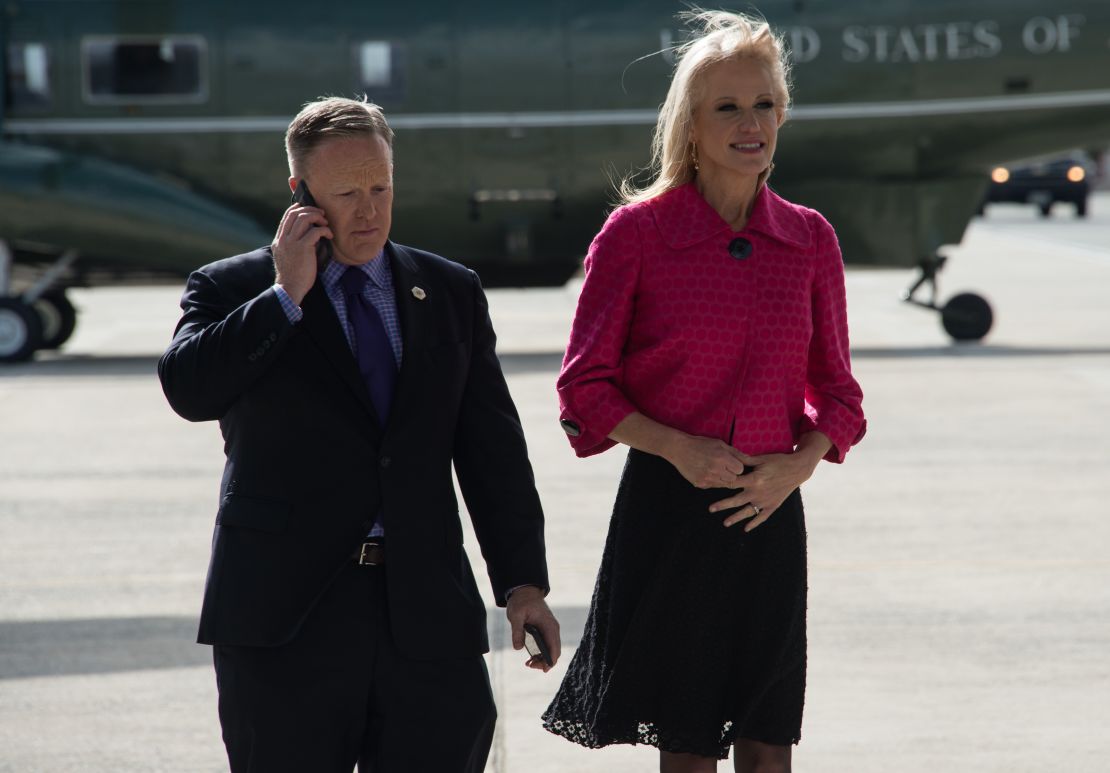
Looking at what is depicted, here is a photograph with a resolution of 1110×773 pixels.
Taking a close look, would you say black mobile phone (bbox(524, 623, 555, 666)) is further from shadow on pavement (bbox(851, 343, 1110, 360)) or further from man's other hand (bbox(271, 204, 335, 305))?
shadow on pavement (bbox(851, 343, 1110, 360))

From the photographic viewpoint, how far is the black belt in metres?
2.90

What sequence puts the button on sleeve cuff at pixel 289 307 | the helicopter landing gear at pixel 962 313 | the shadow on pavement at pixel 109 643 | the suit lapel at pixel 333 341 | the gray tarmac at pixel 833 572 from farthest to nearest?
the helicopter landing gear at pixel 962 313 → the shadow on pavement at pixel 109 643 → the gray tarmac at pixel 833 572 → the suit lapel at pixel 333 341 → the button on sleeve cuff at pixel 289 307

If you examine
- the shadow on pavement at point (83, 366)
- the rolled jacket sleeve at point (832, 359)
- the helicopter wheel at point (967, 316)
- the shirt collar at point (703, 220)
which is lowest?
the shadow on pavement at point (83, 366)

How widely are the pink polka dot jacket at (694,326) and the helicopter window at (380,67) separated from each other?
10.5 meters

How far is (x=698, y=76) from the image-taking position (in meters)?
3.24

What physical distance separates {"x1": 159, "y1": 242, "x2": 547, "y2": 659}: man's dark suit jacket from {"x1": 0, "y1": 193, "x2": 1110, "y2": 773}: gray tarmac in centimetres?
29

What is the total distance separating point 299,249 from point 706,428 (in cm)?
90

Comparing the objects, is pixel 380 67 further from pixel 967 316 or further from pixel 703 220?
pixel 703 220

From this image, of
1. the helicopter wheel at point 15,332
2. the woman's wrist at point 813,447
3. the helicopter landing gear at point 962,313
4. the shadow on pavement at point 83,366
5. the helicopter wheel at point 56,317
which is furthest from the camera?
the helicopter wheel at point 56,317

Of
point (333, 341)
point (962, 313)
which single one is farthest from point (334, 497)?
point (962, 313)

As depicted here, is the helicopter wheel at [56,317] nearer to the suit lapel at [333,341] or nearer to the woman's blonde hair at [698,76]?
the woman's blonde hair at [698,76]

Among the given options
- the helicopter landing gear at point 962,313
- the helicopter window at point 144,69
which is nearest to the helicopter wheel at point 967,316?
the helicopter landing gear at point 962,313

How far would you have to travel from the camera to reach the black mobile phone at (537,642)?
119 inches

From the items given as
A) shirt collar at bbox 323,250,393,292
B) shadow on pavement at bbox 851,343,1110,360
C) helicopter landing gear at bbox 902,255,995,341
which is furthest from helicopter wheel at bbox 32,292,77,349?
shirt collar at bbox 323,250,393,292
